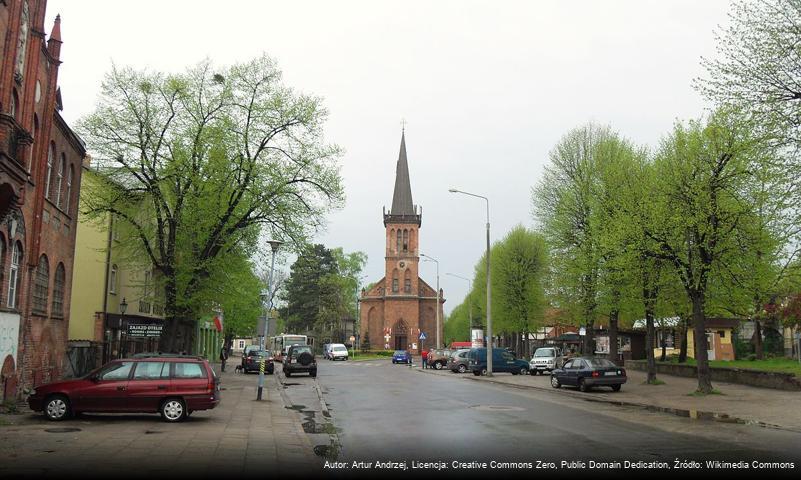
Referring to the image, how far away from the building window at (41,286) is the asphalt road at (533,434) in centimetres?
954

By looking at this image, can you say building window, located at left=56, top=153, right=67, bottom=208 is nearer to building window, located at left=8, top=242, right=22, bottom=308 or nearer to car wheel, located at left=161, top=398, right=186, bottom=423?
building window, located at left=8, top=242, right=22, bottom=308

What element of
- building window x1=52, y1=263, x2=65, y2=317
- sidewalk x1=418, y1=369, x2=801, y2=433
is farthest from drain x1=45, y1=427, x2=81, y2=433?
sidewalk x1=418, y1=369, x2=801, y2=433

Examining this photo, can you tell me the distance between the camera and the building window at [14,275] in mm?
17328

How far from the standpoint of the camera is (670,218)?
74.1 feet

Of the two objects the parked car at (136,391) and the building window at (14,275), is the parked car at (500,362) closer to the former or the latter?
the parked car at (136,391)

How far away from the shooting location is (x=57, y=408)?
557 inches

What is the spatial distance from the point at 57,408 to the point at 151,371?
6.90 ft

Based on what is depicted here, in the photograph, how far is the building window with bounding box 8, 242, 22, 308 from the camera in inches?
682

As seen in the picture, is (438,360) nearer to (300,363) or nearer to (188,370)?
(300,363)

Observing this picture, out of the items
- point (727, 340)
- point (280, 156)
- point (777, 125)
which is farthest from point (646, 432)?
point (727, 340)

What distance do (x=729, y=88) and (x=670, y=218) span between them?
6.37 meters

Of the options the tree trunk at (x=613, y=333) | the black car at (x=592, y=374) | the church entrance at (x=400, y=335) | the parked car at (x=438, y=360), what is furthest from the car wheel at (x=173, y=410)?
the church entrance at (x=400, y=335)

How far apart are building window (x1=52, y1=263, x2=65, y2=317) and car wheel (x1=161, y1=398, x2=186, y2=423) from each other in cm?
935

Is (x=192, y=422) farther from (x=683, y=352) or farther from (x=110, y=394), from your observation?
(x=683, y=352)
